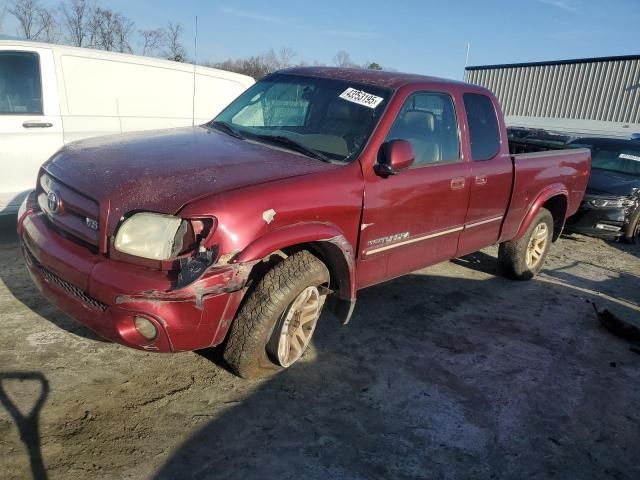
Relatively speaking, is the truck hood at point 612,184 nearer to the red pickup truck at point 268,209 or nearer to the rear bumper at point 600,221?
the rear bumper at point 600,221

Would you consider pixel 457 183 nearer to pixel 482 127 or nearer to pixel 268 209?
pixel 482 127

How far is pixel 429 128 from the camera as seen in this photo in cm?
397

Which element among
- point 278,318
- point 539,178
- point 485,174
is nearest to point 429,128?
point 485,174

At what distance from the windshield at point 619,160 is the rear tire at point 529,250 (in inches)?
134

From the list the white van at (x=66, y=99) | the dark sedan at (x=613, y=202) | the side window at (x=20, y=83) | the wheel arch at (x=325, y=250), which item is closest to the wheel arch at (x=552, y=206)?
the dark sedan at (x=613, y=202)

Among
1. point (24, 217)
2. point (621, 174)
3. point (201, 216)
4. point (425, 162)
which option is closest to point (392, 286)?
point (425, 162)

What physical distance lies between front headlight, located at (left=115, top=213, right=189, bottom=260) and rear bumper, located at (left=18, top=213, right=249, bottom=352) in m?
0.09

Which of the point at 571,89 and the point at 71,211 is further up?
the point at 571,89

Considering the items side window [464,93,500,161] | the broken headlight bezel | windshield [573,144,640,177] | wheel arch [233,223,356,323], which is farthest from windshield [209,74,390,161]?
windshield [573,144,640,177]

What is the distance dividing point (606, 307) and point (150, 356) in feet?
14.2

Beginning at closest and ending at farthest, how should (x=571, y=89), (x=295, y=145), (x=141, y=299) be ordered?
1. (x=141, y=299)
2. (x=295, y=145)
3. (x=571, y=89)

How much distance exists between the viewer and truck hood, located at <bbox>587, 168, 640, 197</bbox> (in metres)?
7.42

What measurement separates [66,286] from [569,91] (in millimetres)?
23461

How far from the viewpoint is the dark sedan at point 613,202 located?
725 centimetres
